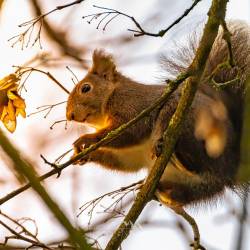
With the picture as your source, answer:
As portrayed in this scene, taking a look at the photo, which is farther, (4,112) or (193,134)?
(193,134)

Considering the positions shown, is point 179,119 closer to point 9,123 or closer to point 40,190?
point 9,123

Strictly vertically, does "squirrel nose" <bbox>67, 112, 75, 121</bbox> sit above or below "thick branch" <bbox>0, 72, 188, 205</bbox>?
above

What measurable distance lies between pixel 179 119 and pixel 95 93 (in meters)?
1.30

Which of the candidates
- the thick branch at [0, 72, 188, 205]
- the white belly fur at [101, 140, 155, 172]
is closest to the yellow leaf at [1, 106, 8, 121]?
the thick branch at [0, 72, 188, 205]

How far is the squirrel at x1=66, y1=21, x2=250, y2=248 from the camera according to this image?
8.56 ft

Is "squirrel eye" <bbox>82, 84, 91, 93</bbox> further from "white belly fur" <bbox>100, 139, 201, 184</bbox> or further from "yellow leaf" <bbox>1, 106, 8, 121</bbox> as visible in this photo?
"yellow leaf" <bbox>1, 106, 8, 121</bbox>

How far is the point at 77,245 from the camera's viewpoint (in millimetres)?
1012

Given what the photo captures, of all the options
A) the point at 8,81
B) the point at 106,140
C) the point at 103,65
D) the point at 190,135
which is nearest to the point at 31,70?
the point at 8,81

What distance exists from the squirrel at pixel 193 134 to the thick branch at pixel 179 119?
0.57m

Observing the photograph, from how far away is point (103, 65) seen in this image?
3.19 metres

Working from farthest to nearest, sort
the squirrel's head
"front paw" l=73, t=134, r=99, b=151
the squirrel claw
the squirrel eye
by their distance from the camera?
the squirrel eye < the squirrel's head < "front paw" l=73, t=134, r=99, b=151 < the squirrel claw

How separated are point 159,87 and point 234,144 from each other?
1.97 feet

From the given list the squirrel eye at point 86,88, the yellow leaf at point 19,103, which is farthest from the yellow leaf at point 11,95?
the squirrel eye at point 86,88

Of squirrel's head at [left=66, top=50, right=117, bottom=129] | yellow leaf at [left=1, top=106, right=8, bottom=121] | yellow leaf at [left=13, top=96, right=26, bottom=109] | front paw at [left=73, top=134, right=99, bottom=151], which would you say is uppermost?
squirrel's head at [left=66, top=50, right=117, bottom=129]
